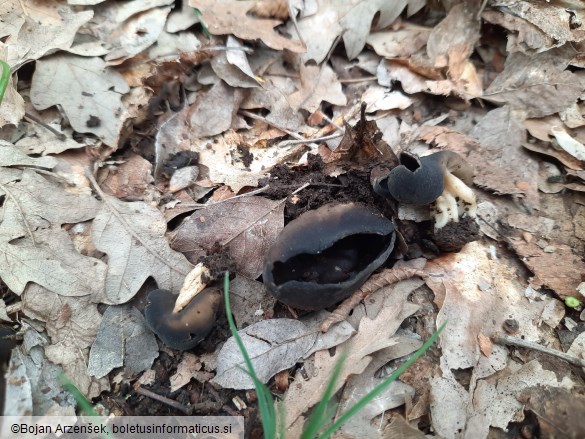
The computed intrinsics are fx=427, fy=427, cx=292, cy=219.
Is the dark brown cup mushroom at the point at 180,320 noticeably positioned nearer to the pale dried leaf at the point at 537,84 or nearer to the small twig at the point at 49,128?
the small twig at the point at 49,128

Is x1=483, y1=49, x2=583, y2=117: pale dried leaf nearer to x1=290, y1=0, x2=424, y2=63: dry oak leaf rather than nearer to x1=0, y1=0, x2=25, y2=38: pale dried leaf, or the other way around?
x1=290, y1=0, x2=424, y2=63: dry oak leaf

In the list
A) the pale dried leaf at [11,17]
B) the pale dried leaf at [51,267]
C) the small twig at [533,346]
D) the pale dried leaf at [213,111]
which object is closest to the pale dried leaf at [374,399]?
the small twig at [533,346]

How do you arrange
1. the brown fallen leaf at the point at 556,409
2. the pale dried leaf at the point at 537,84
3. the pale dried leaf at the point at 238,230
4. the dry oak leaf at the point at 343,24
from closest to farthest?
the brown fallen leaf at the point at 556,409 < the pale dried leaf at the point at 238,230 < the pale dried leaf at the point at 537,84 < the dry oak leaf at the point at 343,24

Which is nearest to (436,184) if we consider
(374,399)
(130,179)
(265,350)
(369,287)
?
(369,287)

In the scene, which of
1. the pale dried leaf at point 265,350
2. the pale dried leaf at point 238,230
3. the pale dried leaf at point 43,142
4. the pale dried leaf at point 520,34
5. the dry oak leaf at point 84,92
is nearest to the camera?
the pale dried leaf at point 265,350

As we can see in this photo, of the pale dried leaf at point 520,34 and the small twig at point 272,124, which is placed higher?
the pale dried leaf at point 520,34

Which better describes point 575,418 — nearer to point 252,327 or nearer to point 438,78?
point 252,327

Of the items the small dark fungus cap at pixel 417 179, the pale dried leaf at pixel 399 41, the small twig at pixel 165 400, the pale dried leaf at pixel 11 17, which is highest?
the pale dried leaf at pixel 11 17
